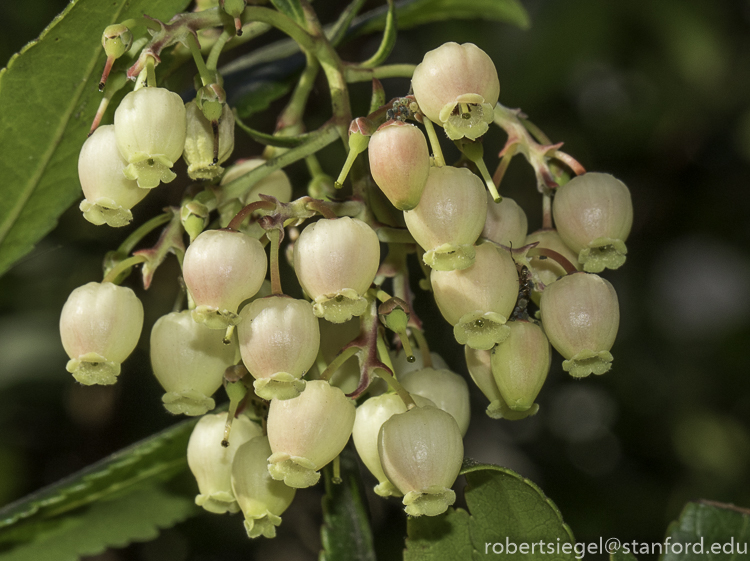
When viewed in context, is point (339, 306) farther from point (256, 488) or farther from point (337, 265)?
point (256, 488)

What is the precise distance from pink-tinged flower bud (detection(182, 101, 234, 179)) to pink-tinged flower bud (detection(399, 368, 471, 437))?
314 mm

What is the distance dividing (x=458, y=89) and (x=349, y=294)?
221 millimetres

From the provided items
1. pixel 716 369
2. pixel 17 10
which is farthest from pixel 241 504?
pixel 716 369

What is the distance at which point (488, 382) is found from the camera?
35.5 inches

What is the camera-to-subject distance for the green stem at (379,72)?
0.94 metres

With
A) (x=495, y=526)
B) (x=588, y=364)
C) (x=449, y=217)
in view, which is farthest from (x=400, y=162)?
(x=495, y=526)

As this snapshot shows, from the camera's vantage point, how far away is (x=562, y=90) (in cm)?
207

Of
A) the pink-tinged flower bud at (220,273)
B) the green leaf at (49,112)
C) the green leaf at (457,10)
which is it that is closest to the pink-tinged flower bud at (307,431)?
the pink-tinged flower bud at (220,273)

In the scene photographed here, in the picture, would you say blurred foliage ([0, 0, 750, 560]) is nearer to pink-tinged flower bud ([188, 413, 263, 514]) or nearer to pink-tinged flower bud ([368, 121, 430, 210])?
pink-tinged flower bud ([188, 413, 263, 514])

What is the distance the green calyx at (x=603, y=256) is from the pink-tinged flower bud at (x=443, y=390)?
0.19 m

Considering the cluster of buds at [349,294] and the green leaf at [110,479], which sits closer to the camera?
the cluster of buds at [349,294]

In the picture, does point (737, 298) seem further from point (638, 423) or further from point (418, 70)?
point (418, 70)

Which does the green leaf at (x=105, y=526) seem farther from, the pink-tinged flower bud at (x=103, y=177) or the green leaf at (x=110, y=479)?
the pink-tinged flower bud at (x=103, y=177)

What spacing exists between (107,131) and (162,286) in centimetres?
98
